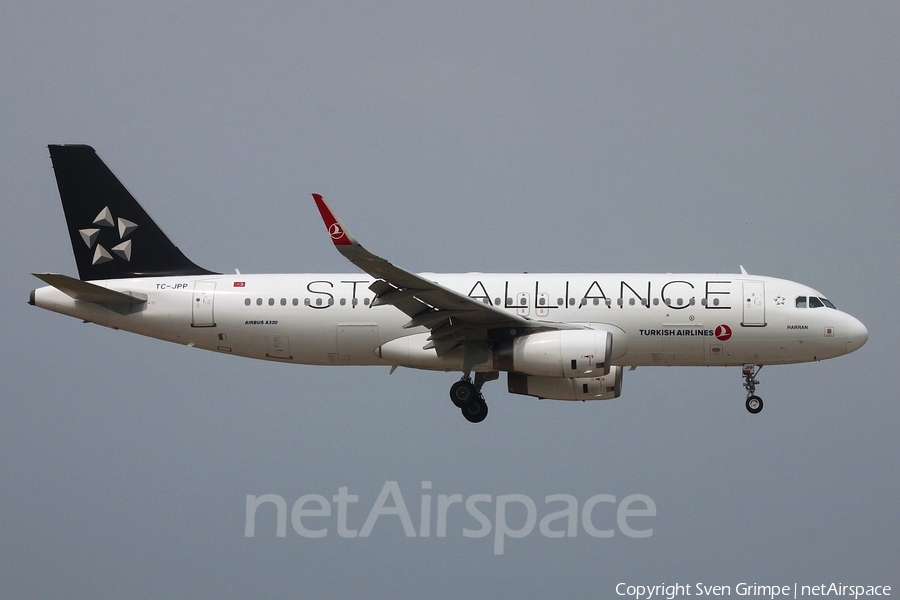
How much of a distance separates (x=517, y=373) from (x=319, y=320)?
18.5ft

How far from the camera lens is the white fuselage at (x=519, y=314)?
29562 mm

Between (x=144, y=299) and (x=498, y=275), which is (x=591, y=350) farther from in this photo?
(x=144, y=299)

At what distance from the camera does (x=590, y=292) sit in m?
29.8

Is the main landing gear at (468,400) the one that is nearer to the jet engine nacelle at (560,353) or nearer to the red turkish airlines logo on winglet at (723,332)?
the jet engine nacelle at (560,353)

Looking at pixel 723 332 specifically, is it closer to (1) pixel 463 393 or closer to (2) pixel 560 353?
(2) pixel 560 353

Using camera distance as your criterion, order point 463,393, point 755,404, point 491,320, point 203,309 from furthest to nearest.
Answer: point 755,404
point 203,309
point 463,393
point 491,320

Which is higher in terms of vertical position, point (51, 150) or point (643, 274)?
point (51, 150)

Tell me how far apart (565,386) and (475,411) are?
10.3ft

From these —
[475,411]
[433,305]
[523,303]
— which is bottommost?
[475,411]

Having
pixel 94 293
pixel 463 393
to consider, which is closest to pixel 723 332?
pixel 463 393

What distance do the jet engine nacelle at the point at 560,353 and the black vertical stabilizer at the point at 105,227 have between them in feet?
31.6

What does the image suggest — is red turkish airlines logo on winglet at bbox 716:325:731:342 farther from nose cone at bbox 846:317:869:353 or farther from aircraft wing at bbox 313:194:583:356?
aircraft wing at bbox 313:194:583:356

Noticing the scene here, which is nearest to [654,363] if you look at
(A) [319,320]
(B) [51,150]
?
(A) [319,320]

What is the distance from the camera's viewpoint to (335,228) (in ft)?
82.3
